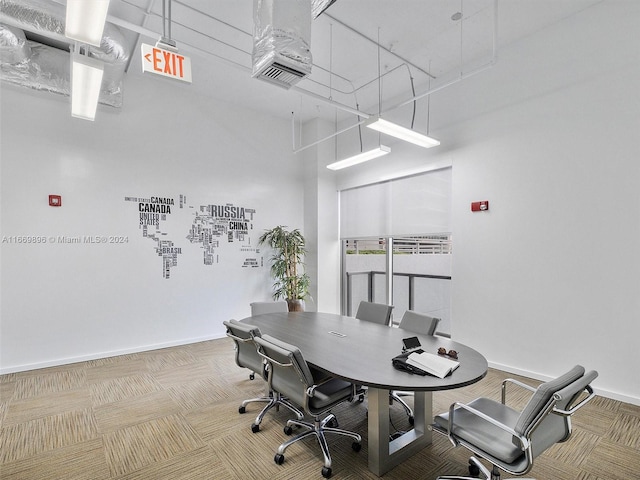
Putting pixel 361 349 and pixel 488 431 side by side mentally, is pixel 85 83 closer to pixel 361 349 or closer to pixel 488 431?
pixel 361 349

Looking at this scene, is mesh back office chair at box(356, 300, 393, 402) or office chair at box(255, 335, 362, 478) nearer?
office chair at box(255, 335, 362, 478)

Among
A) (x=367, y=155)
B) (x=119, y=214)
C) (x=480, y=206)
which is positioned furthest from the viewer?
(x=119, y=214)

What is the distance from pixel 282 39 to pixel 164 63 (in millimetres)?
929

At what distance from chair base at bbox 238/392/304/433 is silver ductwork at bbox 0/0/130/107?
371 cm

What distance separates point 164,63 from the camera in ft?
8.16


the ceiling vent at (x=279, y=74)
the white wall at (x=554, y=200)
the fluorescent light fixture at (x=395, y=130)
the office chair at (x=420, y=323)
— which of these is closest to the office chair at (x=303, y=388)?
the office chair at (x=420, y=323)

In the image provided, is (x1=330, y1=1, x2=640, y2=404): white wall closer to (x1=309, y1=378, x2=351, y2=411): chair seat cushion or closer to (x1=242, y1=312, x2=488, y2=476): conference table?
(x1=242, y1=312, x2=488, y2=476): conference table

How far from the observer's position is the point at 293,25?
7.82 feet

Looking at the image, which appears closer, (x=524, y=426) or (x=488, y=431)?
(x=524, y=426)

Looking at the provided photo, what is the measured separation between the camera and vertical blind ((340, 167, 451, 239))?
185 inches

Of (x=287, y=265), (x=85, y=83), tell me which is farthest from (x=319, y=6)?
(x=287, y=265)

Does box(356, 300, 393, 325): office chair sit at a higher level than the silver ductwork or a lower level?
lower

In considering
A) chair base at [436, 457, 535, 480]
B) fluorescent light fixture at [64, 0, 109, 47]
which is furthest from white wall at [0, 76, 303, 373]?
chair base at [436, 457, 535, 480]

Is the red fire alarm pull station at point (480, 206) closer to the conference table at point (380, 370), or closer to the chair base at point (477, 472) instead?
the conference table at point (380, 370)
